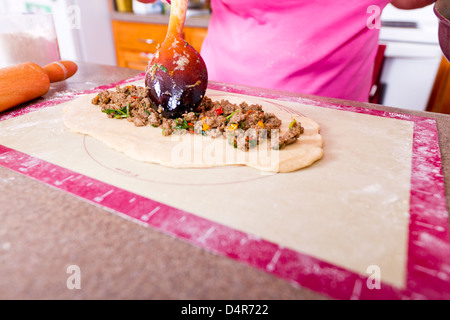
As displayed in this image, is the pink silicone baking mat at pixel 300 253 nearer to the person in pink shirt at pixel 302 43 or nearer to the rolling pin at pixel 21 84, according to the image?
the rolling pin at pixel 21 84

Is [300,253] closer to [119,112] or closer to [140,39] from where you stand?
[119,112]

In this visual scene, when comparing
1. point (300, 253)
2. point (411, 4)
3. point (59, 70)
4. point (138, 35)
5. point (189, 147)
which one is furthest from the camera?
point (138, 35)

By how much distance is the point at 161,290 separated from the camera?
1.29ft

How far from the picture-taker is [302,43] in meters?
1.17

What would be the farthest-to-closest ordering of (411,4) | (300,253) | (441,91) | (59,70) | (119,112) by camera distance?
(441,91), (411,4), (59,70), (119,112), (300,253)

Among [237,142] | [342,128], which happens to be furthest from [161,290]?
[342,128]

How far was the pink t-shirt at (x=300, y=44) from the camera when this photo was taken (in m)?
1.15

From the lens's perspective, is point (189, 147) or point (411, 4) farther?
point (411, 4)

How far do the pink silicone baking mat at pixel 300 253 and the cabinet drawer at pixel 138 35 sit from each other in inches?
83.8

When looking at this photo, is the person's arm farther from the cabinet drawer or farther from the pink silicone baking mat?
the cabinet drawer

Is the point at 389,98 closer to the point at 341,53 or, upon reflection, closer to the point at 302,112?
the point at 341,53

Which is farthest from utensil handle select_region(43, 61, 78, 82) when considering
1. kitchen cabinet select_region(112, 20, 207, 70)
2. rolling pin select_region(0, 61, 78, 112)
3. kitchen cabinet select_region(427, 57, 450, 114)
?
kitchen cabinet select_region(427, 57, 450, 114)

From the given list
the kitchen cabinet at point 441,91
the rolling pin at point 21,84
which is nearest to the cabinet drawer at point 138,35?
the rolling pin at point 21,84

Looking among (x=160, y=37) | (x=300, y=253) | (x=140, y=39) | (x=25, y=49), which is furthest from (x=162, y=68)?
(x=140, y=39)
